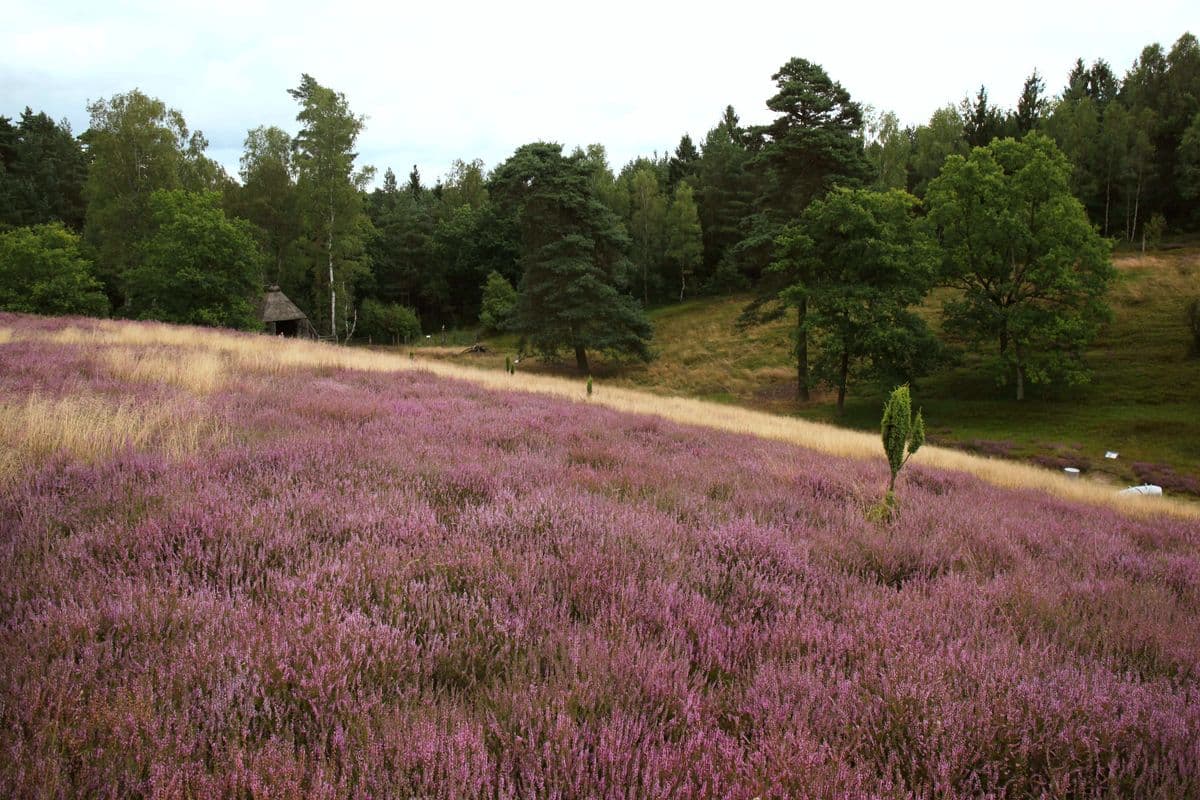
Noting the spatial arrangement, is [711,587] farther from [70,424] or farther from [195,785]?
[70,424]

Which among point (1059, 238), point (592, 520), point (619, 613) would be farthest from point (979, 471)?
point (1059, 238)

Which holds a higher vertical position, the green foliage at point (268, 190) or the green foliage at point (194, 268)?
the green foliage at point (268, 190)

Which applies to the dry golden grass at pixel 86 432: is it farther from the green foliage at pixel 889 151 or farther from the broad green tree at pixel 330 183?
the green foliage at pixel 889 151

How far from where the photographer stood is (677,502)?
5566mm

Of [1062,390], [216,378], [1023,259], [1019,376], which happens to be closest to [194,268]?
[216,378]

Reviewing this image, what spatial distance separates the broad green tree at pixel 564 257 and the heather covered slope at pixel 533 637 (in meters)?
31.2

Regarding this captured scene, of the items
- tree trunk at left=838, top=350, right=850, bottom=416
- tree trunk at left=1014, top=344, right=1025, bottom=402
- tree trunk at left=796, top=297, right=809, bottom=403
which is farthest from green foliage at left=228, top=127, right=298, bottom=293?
tree trunk at left=1014, top=344, right=1025, bottom=402

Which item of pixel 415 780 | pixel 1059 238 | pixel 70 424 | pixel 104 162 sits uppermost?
pixel 104 162

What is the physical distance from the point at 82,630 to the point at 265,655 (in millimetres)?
879

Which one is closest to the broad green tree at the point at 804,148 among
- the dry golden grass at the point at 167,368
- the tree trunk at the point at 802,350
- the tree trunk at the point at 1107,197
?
the tree trunk at the point at 802,350

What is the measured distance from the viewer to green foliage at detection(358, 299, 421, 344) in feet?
196

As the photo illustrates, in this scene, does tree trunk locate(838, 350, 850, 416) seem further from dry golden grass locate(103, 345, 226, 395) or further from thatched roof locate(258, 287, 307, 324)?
thatched roof locate(258, 287, 307, 324)

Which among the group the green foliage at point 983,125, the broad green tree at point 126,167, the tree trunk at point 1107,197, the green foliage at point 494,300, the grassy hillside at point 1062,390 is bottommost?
the grassy hillside at point 1062,390

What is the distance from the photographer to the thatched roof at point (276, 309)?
42.9 m
